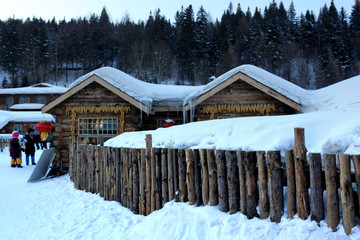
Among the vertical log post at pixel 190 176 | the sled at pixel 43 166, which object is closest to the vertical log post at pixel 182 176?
the vertical log post at pixel 190 176

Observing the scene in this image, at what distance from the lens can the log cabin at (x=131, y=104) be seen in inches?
406

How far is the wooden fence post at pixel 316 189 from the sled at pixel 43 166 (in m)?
9.62

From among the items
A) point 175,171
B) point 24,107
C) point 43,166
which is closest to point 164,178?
point 175,171

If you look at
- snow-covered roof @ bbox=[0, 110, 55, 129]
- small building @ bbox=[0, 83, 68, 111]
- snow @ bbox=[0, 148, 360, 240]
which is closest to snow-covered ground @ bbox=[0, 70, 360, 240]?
snow @ bbox=[0, 148, 360, 240]

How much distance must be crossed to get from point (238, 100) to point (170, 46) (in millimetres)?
51609

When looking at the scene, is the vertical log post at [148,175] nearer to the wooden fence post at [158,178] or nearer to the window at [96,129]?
the wooden fence post at [158,178]

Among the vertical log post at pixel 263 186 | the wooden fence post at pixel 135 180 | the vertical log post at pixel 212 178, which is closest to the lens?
the vertical log post at pixel 263 186

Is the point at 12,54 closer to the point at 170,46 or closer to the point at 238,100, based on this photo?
the point at 170,46

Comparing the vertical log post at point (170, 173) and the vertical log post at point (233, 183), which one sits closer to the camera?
the vertical log post at point (233, 183)

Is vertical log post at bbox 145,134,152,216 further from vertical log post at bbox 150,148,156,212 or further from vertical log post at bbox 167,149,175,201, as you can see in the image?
vertical log post at bbox 167,149,175,201

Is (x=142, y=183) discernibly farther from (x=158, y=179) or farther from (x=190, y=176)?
(x=190, y=176)

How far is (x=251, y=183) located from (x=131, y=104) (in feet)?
28.0

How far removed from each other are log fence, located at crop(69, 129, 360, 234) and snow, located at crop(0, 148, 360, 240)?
0.44ft

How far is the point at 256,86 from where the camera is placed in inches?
396
